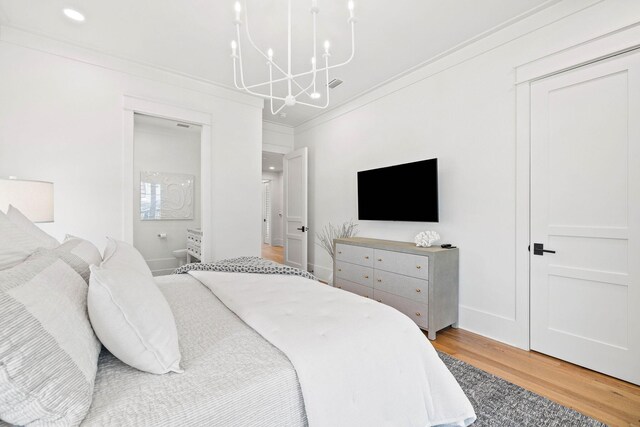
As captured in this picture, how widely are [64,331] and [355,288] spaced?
300cm

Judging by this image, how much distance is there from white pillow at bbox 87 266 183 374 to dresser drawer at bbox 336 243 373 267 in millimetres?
2578

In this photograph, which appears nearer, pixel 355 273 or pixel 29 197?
pixel 29 197

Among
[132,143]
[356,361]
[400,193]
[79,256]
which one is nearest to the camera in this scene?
[356,361]

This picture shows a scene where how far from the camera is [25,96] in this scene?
2662mm

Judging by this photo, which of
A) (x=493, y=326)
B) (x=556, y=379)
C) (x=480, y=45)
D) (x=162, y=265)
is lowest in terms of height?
(x=556, y=379)

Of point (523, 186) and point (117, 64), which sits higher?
point (117, 64)

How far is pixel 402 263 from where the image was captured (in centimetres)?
290

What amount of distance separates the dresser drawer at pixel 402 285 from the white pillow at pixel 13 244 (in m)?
2.71

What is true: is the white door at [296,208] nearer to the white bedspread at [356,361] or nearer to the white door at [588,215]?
the white door at [588,215]


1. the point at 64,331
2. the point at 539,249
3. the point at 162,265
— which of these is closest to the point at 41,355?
the point at 64,331

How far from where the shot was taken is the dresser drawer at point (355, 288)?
3.28m

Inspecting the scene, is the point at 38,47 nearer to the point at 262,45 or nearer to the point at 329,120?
the point at 262,45

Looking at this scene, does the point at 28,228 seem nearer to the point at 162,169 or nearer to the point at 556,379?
the point at 556,379

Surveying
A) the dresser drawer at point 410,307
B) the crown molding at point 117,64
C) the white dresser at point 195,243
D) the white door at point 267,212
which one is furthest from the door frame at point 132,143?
the white door at point 267,212
